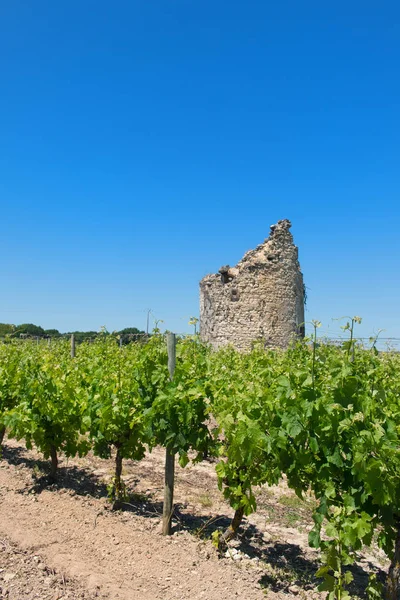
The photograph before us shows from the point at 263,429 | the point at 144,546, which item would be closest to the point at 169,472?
the point at 144,546

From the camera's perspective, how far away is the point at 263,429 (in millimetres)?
3422

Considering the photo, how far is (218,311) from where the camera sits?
578 inches

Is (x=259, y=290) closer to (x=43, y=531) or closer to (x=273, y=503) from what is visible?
(x=273, y=503)

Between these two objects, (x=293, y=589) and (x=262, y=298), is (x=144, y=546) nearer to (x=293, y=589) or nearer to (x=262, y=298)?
(x=293, y=589)

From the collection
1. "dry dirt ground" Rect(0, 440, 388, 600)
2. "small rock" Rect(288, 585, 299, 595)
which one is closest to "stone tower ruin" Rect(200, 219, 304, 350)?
"dry dirt ground" Rect(0, 440, 388, 600)

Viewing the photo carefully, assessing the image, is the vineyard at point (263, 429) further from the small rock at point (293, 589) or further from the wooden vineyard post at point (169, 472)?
the small rock at point (293, 589)

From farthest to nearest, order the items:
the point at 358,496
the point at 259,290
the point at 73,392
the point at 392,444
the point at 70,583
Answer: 1. the point at 259,290
2. the point at 73,392
3. the point at 70,583
4. the point at 358,496
5. the point at 392,444

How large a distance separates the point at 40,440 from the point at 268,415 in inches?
113

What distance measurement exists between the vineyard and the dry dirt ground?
0.55 ft

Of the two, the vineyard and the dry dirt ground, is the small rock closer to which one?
the dry dirt ground

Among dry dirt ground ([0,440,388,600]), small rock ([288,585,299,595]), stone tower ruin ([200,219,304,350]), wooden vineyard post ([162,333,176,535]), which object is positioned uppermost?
stone tower ruin ([200,219,304,350])

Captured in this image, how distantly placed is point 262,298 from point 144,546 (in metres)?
10.4

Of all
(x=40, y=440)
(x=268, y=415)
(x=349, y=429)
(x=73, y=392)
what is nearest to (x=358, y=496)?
(x=349, y=429)

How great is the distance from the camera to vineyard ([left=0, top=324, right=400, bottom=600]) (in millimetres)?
2984
